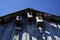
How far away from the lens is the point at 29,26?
3842 mm

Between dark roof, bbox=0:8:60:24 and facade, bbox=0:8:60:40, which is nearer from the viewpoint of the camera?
facade, bbox=0:8:60:40

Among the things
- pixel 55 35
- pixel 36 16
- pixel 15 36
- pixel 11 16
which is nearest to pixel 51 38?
pixel 55 35

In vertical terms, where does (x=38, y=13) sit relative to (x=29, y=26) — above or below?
above

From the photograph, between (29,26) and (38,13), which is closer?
(29,26)

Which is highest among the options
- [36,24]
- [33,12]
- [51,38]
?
[33,12]

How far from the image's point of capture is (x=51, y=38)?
343 cm

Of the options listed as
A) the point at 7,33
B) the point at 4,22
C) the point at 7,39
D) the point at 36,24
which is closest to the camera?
the point at 7,39

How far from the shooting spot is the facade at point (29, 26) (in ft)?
11.3

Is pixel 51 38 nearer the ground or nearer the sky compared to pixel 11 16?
nearer the ground

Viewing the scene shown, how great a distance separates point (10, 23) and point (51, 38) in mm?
1185

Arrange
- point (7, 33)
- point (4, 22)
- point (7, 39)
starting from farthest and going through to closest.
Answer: point (4, 22) → point (7, 33) → point (7, 39)

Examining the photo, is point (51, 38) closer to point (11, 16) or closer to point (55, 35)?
point (55, 35)

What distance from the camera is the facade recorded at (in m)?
3.44

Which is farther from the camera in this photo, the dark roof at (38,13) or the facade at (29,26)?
the dark roof at (38,13)
